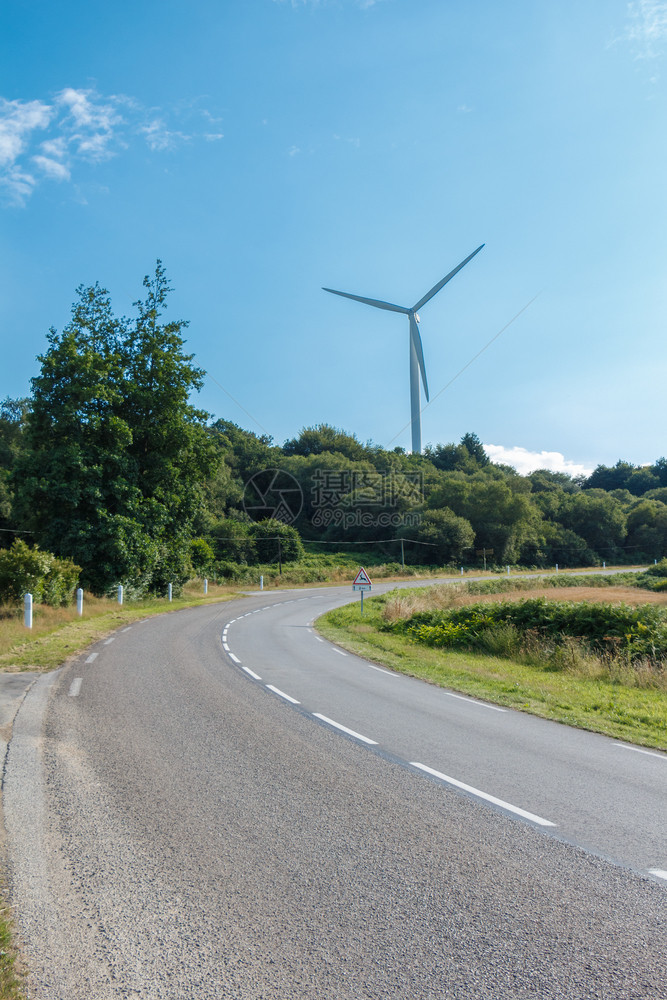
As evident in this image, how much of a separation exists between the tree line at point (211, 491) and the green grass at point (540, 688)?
15.3 m

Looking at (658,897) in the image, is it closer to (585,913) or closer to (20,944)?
(585,913)

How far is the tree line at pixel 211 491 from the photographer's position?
29594mm

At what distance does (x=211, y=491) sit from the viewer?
72562mm

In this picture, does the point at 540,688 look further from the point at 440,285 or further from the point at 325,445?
the point at 325,445

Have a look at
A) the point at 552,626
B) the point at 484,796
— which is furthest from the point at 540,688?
the point at 484,796

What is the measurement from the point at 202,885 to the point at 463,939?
157 cm

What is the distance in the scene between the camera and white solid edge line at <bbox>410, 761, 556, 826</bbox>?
4980 mm

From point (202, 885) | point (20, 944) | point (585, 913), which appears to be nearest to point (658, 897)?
point (585, 913)

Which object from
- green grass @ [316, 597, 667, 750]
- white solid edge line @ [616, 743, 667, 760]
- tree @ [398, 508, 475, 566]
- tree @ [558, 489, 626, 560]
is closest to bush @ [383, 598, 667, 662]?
green grass @ [316, 597, 667, 750]

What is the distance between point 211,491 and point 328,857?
229ft

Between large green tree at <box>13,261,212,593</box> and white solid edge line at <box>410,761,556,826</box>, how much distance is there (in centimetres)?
2501

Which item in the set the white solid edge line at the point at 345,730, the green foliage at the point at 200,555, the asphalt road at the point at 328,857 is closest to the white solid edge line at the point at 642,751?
the asphalt road at the point at 328,857

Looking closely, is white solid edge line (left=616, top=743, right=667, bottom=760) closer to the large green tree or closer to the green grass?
the green grass

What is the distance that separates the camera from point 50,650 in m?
Answer: 14.1
